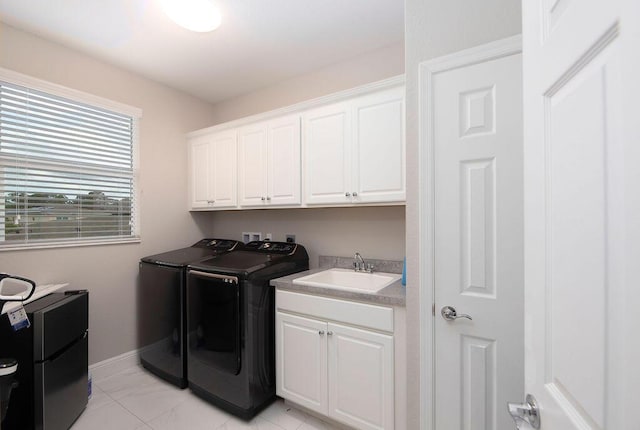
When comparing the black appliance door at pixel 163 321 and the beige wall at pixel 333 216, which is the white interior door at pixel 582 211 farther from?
the black appliance door at pixel 163 321

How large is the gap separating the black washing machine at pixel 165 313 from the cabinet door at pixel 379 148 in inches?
57.5

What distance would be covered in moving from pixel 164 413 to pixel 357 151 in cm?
226

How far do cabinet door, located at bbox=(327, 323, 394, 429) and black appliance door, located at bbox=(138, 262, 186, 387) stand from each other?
1.28 meters

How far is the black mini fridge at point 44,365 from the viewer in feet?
5.39

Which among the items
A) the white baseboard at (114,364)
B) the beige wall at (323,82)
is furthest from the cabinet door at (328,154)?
the white baseboard at (114,364)

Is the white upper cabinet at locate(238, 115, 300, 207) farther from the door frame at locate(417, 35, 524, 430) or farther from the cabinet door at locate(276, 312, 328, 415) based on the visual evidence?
the door frame at locate(417, 35, 524, 430)

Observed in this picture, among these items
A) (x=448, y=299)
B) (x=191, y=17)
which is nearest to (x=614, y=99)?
(x=448, y=299)

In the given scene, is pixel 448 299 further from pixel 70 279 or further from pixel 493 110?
pixel 70 279

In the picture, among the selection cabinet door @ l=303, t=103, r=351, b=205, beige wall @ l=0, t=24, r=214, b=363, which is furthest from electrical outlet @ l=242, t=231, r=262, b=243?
cabinet door @ l=303, t=103, r=351, b=205

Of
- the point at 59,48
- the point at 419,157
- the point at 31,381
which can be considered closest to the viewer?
the point at 419,157

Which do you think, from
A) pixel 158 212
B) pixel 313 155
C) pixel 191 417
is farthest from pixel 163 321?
pixel 313 155

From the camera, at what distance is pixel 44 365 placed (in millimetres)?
1676

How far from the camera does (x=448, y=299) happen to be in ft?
4.39

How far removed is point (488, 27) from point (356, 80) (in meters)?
1.31
